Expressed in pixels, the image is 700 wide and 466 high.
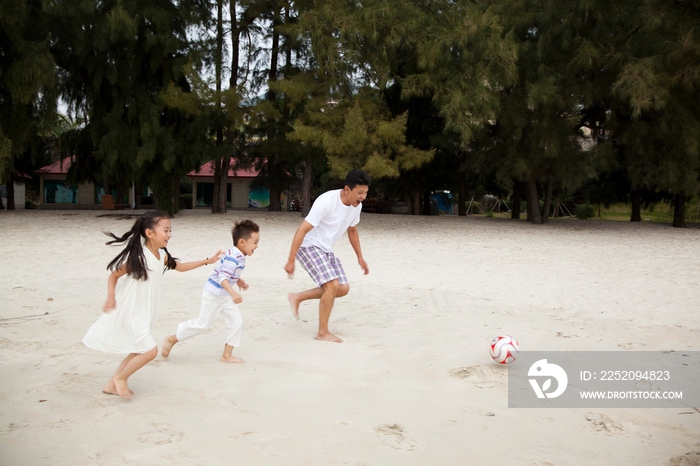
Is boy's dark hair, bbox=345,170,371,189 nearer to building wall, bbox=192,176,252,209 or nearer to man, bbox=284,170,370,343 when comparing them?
man, bbox=284,170,370,343

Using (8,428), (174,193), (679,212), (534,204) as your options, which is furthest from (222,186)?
(8,428)

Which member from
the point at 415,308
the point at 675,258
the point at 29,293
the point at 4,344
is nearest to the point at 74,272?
the point at 29,293

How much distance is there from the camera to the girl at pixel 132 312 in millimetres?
4293

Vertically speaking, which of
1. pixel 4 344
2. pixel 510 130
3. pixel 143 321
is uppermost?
pixel 510 130

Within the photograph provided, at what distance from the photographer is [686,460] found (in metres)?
3.42

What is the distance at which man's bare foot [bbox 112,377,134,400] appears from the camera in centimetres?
423

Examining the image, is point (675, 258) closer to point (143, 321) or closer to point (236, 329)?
point (236, 329)

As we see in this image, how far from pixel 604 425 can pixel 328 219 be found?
3160 millimetres

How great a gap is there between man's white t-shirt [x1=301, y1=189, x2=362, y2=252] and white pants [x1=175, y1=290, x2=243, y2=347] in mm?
1234

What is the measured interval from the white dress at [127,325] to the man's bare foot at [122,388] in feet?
0.70

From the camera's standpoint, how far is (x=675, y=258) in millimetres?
13344

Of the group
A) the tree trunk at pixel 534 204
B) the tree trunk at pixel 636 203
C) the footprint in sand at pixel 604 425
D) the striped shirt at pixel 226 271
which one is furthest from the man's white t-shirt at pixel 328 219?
the tree trunk at pixel 636 203

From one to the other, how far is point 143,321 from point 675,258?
486 inches

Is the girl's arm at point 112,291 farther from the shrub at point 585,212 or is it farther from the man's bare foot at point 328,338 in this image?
the shrub at point 585,212
